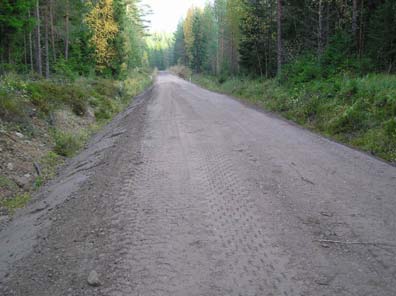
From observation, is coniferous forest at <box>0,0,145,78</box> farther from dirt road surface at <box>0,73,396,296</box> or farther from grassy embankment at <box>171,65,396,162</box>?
dirt road surface at <box>0,73,396,296</box>

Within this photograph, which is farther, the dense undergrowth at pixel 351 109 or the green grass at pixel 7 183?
the dense undergrowth at pixel 351 109

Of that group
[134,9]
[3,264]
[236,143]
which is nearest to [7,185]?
[3,264]

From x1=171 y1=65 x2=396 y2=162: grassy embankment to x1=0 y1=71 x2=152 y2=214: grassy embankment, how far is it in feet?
23.9

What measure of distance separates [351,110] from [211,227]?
775 centimetres

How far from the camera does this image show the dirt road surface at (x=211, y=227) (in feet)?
10.4

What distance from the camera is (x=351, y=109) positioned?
33.6 feet

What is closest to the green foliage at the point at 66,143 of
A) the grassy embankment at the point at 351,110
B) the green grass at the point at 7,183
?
the green grass at the point at 7,183

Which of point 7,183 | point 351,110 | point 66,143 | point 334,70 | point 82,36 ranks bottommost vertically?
point 7,183

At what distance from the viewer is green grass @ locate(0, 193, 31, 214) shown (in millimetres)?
5779

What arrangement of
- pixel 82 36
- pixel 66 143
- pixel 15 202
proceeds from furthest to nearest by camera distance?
pixel 82 36, pixel 66 143, pixel 15 202

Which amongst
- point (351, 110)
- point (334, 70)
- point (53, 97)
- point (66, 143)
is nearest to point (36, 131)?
point (66, 143)

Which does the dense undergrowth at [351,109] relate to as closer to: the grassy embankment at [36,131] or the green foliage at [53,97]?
the grassy embankment at [36,131]

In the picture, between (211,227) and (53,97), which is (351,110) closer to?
(211,227)

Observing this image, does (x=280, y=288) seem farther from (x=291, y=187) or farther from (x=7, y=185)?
(x=7, y=185)
